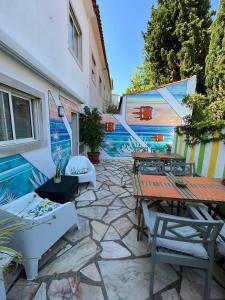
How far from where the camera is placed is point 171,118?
759 cm

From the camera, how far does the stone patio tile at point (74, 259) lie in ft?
6.12

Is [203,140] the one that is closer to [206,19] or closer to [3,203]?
[3,203]

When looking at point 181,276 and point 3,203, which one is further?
point 3,203

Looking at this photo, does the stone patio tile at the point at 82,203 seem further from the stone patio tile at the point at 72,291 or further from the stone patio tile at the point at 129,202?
the stone patio tile at the point at 72,291

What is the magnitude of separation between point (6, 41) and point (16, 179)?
73.8 inches

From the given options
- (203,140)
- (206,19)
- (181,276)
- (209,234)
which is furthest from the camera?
(206,19)

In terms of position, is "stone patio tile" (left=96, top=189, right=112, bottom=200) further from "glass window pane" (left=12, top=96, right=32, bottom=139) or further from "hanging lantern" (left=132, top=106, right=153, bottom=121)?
"hanging lantern" (left=132, top=106, right=153, bottom=121)

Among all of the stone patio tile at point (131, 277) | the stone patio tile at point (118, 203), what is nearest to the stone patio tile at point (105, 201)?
the stone patio tile at point (118, 203)

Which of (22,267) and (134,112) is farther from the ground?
(134,112)

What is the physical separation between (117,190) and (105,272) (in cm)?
242

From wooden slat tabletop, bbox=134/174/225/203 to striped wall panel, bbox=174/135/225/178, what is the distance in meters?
1.36

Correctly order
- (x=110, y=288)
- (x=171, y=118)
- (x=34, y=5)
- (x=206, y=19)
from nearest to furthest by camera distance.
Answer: (x=110, y=288)
(x=34, y=5)
(x=171, y=118)
(x=206, y=19)

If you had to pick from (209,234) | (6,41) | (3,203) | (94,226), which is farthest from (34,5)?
(209,234)

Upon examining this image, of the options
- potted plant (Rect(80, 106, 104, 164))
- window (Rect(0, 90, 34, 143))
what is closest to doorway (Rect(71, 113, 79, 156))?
potted plant (Rect(80, 106, 104, 164))
